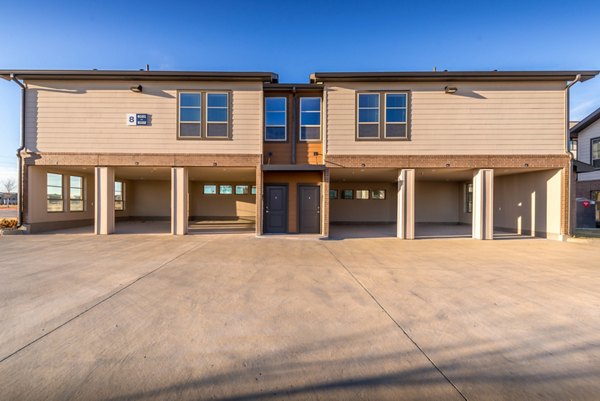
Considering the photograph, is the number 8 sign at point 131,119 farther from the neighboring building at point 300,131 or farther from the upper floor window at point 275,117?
the upper floor window at point 275,117

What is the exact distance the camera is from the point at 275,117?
12117 mm

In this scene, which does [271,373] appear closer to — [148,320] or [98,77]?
[148,320]

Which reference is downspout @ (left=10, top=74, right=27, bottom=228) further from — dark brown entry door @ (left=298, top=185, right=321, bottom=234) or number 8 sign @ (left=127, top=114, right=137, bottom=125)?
dark brown entry door @ (left=298, top=185, right=321, bottom=234)

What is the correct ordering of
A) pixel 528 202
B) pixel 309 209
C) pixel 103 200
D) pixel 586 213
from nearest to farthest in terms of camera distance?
pixel 103 200 → pixel 309 209 → pixel 528 202 → pixel 586 213

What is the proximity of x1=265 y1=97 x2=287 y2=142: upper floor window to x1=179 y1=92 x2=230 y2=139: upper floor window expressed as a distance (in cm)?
175

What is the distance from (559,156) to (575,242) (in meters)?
3.66

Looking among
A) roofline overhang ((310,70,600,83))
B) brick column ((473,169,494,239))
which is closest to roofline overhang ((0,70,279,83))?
roofline overhang ((310,70,600,83))

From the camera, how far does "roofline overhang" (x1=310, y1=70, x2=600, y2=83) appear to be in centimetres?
1120

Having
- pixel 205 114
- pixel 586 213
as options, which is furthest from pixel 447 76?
pixel 586 213

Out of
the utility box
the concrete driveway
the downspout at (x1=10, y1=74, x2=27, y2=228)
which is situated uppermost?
the downspout at (x1=10, y1=74, x2=27, y2=228)

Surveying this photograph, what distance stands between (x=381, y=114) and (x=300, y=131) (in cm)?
365

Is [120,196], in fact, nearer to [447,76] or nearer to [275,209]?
[275,209]

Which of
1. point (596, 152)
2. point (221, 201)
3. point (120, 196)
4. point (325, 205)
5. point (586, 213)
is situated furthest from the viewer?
point (221, 201)

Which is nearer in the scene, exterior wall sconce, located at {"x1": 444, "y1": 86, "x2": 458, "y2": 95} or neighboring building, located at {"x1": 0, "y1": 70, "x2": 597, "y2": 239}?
exterior wall sconce, located at {"x1": 444, "y1": 86, "x2": 458, "y2": 95}
